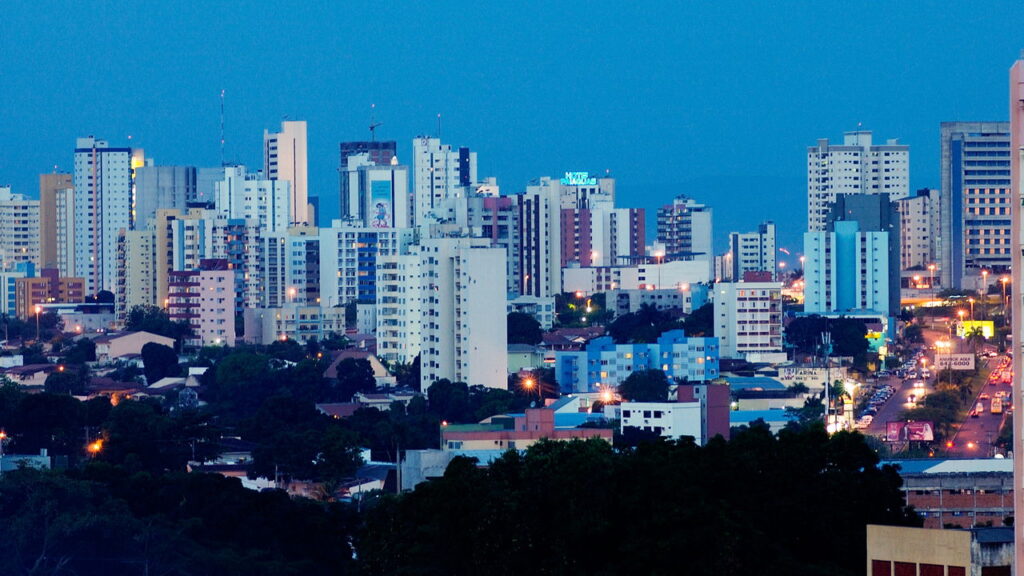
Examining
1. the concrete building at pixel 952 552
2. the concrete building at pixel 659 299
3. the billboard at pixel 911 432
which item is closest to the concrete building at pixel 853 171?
the concrete building at pixel 659 299

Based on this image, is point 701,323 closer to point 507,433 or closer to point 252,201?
point 507,433

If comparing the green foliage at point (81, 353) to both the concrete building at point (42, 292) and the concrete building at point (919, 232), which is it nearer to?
the concrete building at point (42, 292)

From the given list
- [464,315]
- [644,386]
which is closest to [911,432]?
[644,386]

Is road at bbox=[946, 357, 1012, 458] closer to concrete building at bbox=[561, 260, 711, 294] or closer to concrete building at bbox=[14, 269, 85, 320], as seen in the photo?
concrete building at bbox=[561, 260, 711, 294]

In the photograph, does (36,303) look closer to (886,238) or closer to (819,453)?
(886,238)

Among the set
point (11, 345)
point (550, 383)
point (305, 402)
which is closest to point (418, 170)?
point (11, 345)

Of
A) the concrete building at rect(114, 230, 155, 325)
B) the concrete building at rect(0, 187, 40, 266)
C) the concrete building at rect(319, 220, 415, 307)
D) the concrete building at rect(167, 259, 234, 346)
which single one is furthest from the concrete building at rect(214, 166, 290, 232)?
the concrete building at rect(167, 259, 234, 346)
